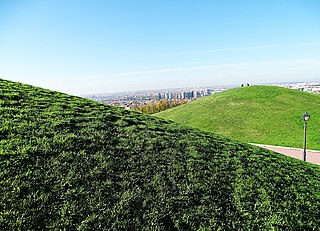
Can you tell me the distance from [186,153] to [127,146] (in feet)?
6.24

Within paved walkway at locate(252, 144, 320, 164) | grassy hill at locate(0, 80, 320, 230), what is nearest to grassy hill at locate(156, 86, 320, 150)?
paved walkway at locate(252, 144, 320, 164)

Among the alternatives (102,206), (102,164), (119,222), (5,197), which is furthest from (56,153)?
(119,222)

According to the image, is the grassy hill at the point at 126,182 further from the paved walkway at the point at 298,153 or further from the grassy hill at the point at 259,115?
the grassy hill at the point at 259,115

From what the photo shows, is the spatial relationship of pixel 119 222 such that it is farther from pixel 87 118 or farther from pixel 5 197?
pixel 87 118

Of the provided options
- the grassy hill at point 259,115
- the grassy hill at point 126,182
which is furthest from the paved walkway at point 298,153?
the grassy hill at point 126,182

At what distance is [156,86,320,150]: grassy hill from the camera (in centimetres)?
2248

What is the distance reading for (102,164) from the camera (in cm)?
560

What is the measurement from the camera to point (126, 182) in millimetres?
5191

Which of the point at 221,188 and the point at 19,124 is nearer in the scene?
the point at 221,188

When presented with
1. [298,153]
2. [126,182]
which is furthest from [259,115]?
[126,182]

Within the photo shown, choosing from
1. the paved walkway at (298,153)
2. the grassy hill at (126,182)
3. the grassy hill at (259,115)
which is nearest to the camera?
the grassy hill at (126,182)

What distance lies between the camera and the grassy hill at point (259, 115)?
22484 millimetres

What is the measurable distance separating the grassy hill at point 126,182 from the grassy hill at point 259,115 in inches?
604

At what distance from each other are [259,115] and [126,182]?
26.5 m
